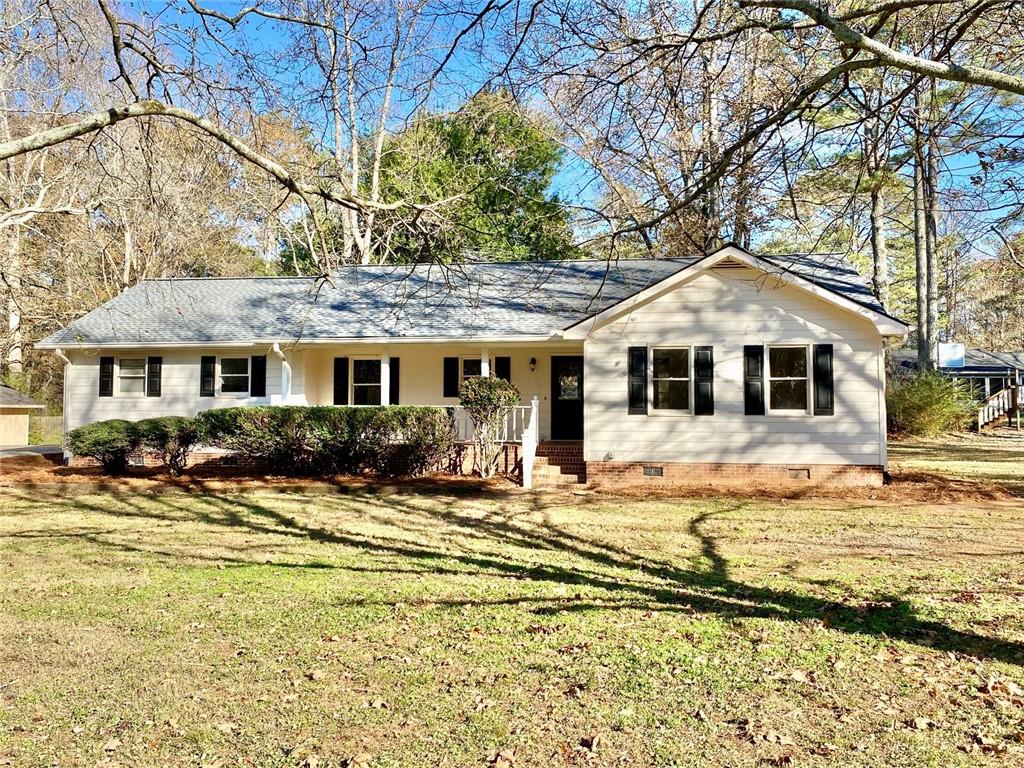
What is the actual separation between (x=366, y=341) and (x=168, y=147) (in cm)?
702

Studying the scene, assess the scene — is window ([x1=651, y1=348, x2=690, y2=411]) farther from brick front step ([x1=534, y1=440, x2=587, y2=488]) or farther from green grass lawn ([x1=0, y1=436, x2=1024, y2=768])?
green grass lawn ([x1=0, y1=436, x2=1024, y2=768])

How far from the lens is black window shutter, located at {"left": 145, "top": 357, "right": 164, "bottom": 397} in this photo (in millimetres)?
16547

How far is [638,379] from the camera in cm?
1345

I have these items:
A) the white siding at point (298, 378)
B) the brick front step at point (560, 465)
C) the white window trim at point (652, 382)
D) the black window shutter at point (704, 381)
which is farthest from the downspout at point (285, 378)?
the black window shutter at point (704, 381)

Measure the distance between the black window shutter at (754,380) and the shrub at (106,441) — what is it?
1252 cm

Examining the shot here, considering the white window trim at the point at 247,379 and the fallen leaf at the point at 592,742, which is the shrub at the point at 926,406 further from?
the fallen leaf at the point at 592,742

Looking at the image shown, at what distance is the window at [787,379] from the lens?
42.5 ft

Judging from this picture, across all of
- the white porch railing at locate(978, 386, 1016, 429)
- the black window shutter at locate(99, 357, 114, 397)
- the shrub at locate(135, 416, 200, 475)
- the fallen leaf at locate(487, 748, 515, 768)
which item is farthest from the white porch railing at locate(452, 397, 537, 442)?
the white porch railing at locate(978, 386, 1016, 429)

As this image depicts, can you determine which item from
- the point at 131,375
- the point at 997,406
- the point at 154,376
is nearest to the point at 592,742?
the point at 154,376

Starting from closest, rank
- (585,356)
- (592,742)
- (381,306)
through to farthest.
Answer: (592,742), (585,356), (381,306)

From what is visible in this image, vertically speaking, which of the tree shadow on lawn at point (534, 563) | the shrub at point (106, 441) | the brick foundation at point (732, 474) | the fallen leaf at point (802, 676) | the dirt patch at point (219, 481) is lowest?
the fallen leaf at point (802, 676)

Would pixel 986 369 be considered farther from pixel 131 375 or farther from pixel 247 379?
pixel 131 375

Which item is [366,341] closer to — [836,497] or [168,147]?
[168,147]

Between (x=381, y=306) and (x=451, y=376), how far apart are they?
2662 millimetres
